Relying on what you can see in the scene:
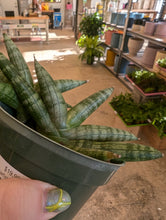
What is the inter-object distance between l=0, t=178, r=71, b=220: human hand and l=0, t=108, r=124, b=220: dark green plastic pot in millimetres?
25

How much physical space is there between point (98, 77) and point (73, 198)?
3557 millimetres

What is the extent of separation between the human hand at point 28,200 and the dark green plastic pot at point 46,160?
0.03m

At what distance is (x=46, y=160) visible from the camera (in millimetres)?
318

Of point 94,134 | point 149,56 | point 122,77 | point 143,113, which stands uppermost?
point 94,134

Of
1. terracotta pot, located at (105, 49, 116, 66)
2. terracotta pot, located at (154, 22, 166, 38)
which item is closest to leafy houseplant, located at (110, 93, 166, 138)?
terracotta pot, located at (154, 22, 166, 38)

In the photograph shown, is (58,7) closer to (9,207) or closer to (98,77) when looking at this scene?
(98,77)

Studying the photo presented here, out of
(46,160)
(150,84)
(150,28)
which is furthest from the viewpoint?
(150,28)

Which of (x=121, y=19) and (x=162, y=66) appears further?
(x=121, y=19)

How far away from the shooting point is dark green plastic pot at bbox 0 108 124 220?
30 centimetres

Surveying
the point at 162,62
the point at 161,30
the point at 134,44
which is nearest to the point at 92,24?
the point at 134,44

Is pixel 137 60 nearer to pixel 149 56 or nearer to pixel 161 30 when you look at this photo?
pixel 149 56

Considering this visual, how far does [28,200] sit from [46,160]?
90 millimetres

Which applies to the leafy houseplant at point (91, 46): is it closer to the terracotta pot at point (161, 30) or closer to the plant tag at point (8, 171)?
the terracotta pot at point (161, 30)

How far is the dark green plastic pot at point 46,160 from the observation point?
0.99 feet
